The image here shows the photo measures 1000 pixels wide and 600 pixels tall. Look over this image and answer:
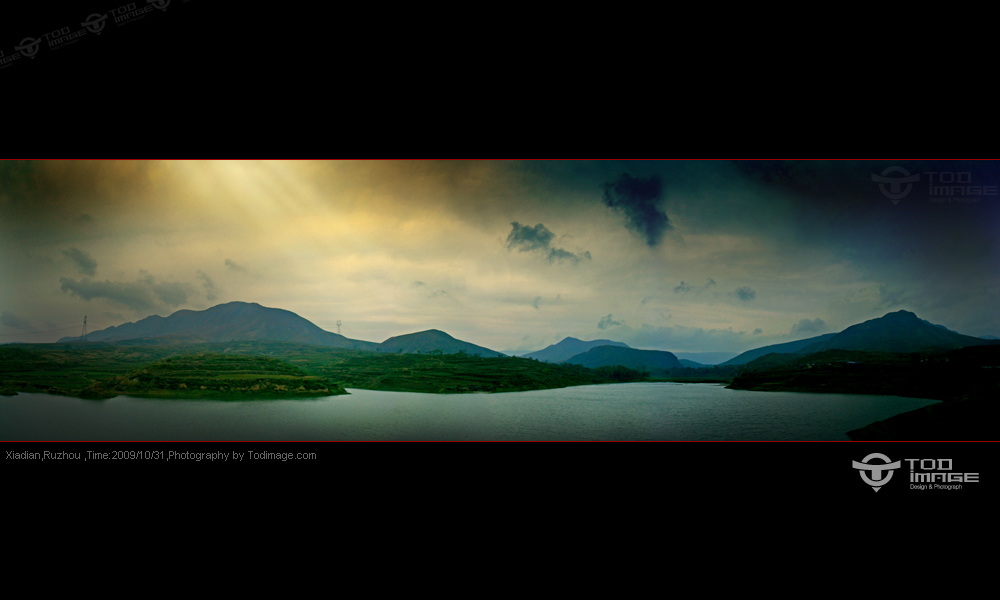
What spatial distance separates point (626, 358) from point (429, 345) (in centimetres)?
388

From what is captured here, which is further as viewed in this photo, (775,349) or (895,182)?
(775,349)

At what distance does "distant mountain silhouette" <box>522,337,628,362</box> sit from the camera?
7.36m

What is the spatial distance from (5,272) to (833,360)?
14.8m

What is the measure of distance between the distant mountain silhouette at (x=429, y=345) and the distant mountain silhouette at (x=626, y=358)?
1.75 metres

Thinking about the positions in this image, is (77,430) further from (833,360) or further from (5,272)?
(833,360)

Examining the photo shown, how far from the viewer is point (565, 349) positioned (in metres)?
7.49

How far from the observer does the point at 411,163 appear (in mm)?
6539

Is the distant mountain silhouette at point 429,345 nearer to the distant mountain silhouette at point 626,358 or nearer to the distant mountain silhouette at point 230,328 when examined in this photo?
the distant mountain silhouette at point 230,328

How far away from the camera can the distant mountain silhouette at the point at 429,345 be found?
721cm
